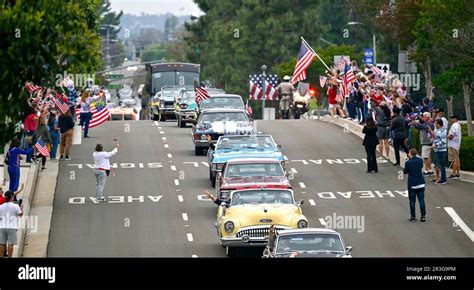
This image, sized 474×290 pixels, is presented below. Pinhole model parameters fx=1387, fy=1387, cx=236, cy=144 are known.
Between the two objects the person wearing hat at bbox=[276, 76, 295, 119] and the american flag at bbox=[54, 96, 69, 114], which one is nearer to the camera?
the american flag at bbox=[54, 96, 69, 114]

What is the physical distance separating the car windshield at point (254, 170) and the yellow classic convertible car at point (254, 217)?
3.50 m

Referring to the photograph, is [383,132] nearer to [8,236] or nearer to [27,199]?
[27,199]

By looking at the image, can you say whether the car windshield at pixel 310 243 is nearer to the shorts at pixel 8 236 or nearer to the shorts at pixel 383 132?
the shorts at pixel 8 236

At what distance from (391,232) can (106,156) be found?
7877 mm

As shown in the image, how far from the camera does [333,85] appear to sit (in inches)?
1954

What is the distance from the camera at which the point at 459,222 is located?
31922mm

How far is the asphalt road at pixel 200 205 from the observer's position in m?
29.4

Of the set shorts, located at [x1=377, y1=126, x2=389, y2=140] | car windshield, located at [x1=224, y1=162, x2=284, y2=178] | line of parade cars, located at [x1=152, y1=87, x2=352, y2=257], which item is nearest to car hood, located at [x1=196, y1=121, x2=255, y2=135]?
line of parade cars, located at [x1=152, y1=87, x2=352, y2=257]

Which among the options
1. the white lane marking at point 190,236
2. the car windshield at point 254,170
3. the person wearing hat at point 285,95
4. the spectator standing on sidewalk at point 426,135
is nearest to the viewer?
the white lane marking at point 190,236

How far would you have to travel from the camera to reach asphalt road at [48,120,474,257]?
29.4 metres

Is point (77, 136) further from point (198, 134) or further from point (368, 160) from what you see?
point (368, 160)

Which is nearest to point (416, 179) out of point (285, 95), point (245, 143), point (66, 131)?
point (245, 143)

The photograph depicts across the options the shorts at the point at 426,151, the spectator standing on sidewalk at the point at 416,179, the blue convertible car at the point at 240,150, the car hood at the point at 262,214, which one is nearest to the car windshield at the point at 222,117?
the blue convertible car at the point at 240,150

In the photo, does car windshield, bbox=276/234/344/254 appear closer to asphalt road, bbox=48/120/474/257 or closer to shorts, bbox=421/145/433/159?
asphalt road, bbox=48/120/474/257
